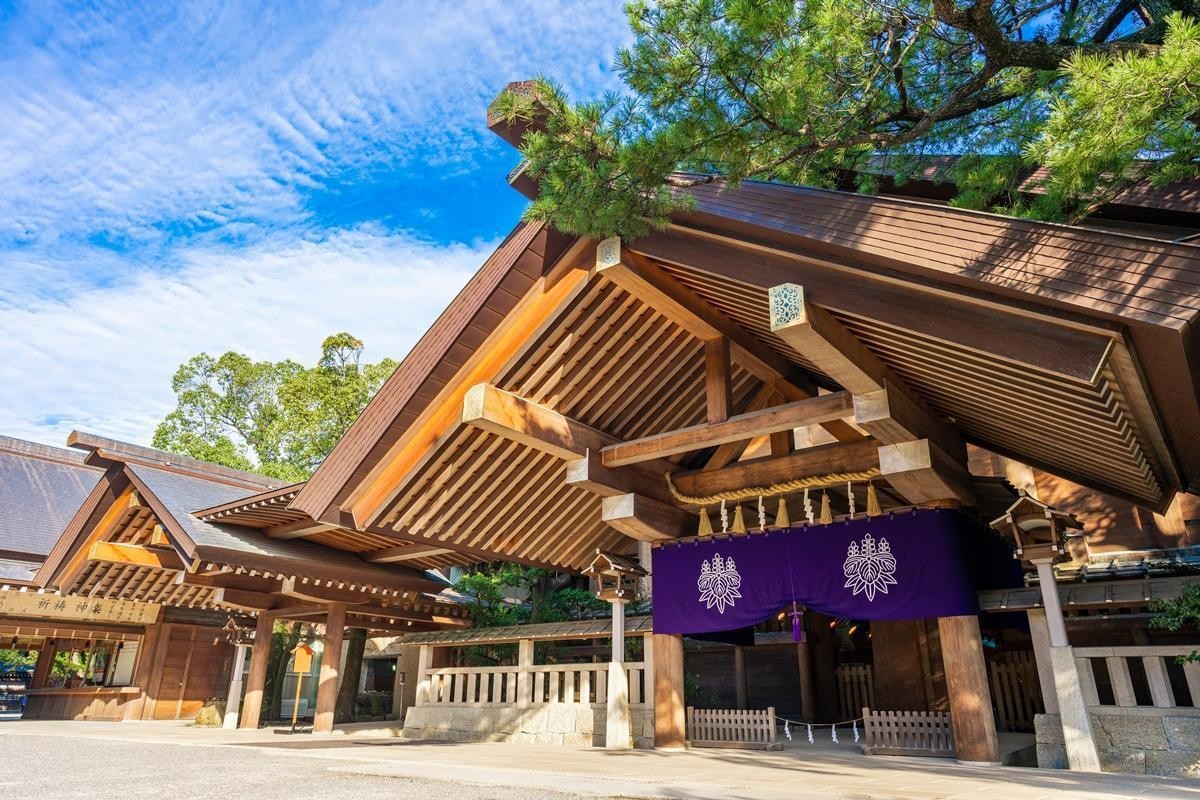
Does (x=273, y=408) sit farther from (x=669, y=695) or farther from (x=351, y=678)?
(x=669, y=695)

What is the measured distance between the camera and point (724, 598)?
7.49 meters

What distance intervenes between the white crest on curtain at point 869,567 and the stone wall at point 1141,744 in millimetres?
1627

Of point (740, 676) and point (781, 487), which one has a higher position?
point (781, 487)

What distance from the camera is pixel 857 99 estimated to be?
5.46 metres

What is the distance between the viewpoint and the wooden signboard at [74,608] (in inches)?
506

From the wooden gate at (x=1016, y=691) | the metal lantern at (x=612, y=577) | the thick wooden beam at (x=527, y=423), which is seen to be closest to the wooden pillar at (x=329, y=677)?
the metal lantern at (x=612, y=577)

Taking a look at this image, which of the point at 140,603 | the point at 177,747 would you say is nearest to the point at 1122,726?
the point at 177,747

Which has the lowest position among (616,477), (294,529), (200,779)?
(200,779)

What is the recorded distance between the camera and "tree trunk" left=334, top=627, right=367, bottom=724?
43.1 ft

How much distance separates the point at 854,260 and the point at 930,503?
295 centimetres

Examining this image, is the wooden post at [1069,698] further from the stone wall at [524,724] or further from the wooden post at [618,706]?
the wooden post at [618,706]

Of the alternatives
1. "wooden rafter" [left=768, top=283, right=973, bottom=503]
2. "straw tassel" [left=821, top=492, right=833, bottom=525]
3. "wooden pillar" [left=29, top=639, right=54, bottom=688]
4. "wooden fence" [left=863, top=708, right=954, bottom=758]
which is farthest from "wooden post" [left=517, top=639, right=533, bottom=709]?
"wooden pillar" [left=29, top=639, right=54, bottom=688]

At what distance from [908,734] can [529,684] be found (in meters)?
4.41

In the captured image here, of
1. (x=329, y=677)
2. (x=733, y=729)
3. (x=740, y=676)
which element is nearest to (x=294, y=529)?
(x=329, y=677)
